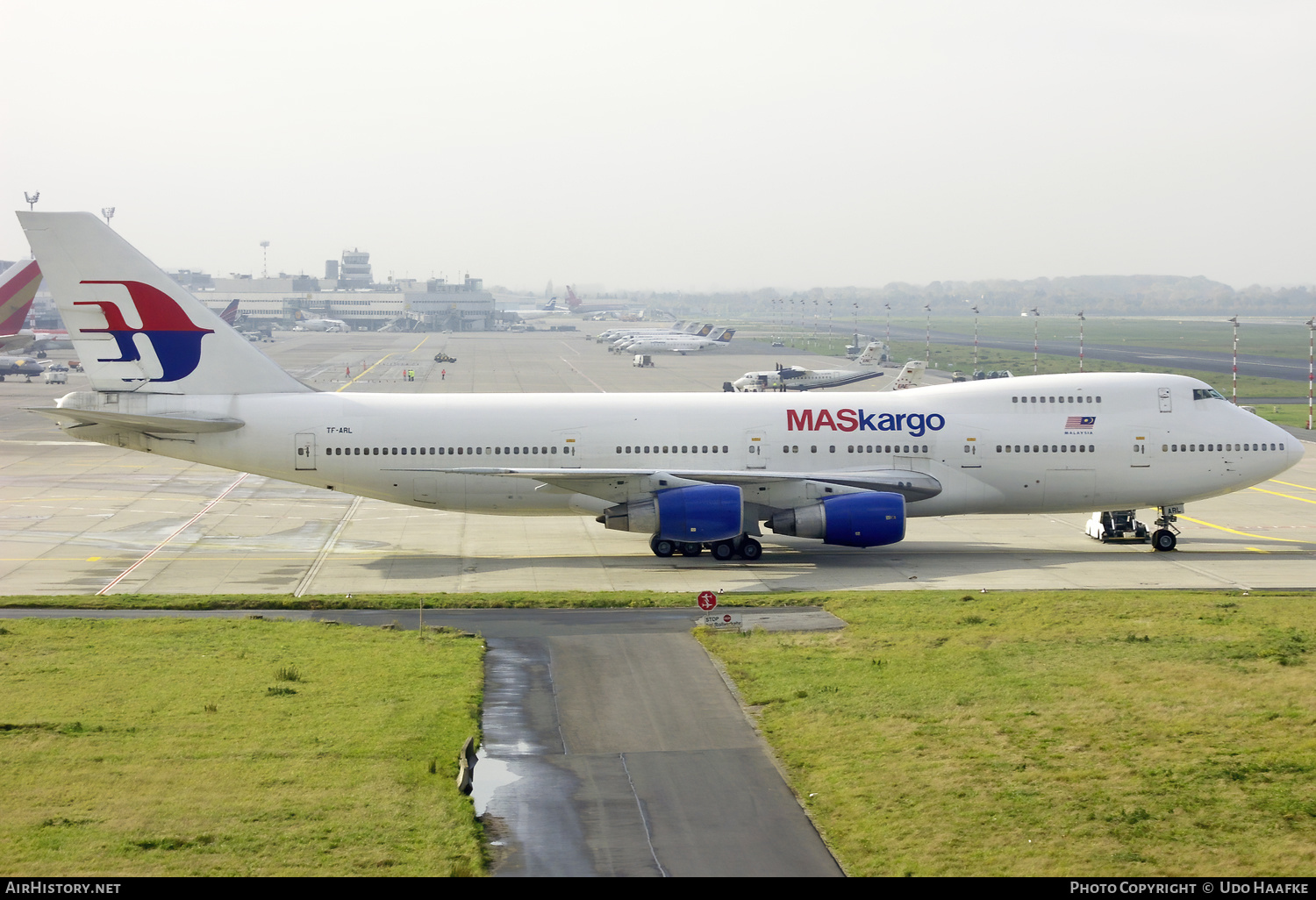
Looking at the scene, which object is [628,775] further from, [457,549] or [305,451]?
[305,451]

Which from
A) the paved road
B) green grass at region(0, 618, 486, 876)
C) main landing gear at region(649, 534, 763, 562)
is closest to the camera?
green grass at region(0, 618, 486, 876)

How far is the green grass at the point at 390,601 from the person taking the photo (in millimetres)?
29125

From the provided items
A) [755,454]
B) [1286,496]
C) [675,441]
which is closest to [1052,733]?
[755,454]

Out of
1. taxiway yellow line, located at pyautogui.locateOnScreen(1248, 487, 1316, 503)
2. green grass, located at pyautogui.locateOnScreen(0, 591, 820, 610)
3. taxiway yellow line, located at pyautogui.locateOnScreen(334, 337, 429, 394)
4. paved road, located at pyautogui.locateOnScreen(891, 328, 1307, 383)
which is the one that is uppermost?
paved road, located at pyautogui.locateOnScreen(891, 328, 1307, 383)

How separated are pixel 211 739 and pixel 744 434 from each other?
22.0m

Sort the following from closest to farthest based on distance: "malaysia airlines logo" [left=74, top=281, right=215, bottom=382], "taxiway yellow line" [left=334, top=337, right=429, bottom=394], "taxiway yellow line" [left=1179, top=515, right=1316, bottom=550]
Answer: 1. "malaysia airlines logo" [left=74, top=281, right=215, bottom=382]
2. "taxiway yellow line" [left=1179, top=515, right=1316, bottom=550]
3. "taxiway yellow line" [left=334, top=337, right=429, bottom=394]

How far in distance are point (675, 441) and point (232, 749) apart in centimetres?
2107

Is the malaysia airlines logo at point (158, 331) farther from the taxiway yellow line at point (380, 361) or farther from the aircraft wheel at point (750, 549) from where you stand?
the taxiway yellow line at point (380, 361)

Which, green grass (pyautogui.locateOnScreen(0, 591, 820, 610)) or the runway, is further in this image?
the runway

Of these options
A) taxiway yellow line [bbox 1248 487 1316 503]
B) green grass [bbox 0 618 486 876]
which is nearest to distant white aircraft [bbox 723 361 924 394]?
taxiway yellow line [bbox 1248 487 1316 503]

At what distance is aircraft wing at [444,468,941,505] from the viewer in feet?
119

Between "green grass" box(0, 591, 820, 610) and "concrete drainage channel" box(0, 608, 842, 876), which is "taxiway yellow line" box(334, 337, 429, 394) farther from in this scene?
"concrete drainage channel" box(0, 608, 842, 876)

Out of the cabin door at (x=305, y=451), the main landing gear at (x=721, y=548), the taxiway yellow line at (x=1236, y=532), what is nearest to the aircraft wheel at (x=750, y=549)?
the main landing gear at (x=721, y=548)

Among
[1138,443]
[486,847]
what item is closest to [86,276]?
[486,847]
